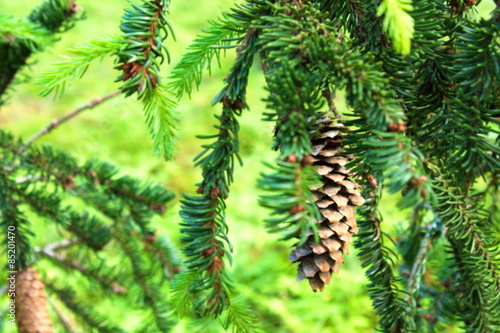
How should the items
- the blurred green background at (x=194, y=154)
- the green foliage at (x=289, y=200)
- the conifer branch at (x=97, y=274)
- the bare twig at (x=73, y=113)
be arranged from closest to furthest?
the green foliage at (x=289, y=200) < the bare twig at (x=73, y=113) < the conifer branch at (x=97, y=274) < the blurred green background at (x=194, y=154)

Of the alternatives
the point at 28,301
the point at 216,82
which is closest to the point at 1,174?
the point at 28,301

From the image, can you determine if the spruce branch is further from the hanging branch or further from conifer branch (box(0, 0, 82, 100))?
conifer branch (box(0, 0, 82, 100))

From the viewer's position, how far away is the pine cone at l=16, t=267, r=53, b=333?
72 cm

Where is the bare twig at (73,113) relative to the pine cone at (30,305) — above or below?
above

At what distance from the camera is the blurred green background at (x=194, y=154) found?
1.73 m

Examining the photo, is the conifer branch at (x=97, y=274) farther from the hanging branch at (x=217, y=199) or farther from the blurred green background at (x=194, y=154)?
the hanging branch at (x=217, y=199)

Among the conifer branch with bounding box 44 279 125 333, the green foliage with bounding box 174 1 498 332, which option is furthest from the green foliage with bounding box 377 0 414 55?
the conifer branch with bounding box 44 279 125 333

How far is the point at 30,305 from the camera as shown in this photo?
727 mm

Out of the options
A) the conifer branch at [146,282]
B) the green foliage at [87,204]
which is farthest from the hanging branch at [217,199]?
the conifer branch at [146,282]

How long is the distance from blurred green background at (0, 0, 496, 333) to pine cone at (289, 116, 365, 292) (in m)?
0.44

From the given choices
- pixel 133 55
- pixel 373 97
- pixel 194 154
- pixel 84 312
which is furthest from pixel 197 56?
pixel 194 154

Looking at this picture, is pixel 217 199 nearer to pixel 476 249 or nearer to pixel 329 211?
pixel 329 211

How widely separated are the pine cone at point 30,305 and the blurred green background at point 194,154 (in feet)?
0.88

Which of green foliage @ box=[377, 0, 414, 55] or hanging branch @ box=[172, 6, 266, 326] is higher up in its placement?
green foliage @ box=[377, 0, 414, 55]
